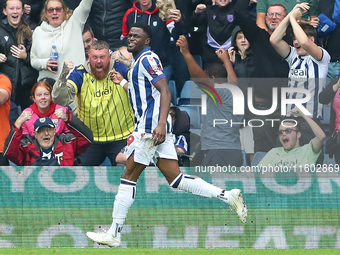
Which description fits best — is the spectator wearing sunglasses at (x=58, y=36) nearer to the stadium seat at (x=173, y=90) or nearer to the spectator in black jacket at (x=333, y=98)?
the stadium seat at (x=173, y=90)

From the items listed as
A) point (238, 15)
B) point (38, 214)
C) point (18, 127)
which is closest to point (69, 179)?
point (38, 214)

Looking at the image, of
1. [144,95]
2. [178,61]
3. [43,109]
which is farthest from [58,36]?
[144,95]

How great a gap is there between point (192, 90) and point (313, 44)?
1.74 m

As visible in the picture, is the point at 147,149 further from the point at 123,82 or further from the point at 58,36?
the point at 58,36

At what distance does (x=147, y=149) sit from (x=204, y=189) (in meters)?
0.63

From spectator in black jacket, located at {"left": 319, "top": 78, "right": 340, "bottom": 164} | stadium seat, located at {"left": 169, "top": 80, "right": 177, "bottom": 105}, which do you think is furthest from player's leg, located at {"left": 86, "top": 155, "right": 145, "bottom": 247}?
stadium seat, located at {"left": 169, "top": 80, "right": 177, "bottom": 105}

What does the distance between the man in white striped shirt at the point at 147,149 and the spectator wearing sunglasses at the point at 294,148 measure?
1.58 m

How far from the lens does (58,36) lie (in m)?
8.79

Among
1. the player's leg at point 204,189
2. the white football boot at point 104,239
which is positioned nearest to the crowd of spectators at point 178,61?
the player's leg at point 204,189

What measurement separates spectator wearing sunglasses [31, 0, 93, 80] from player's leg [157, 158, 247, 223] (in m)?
3.02

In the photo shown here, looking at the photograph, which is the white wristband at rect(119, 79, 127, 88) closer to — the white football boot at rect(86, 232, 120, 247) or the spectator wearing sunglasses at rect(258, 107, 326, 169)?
the spectator wearing sunglasses at rect(258, 107, 326, 169)

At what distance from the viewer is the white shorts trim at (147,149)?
6.09 m

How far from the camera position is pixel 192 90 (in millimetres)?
8852

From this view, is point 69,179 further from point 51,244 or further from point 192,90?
point 192,90
